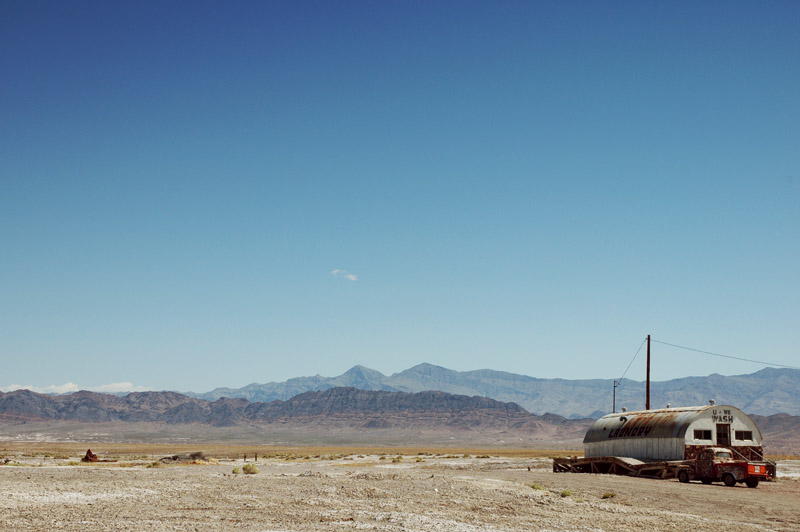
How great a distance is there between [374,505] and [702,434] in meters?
28.1

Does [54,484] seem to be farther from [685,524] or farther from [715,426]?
[715,426]

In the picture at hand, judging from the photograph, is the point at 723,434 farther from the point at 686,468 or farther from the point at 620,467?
the point at 686,468

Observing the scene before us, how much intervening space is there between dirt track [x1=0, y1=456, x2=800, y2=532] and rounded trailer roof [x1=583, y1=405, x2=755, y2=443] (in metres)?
9.96

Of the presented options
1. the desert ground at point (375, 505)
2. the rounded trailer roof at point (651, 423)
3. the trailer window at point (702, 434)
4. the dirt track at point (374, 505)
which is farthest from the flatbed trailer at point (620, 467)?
the desert ground at point (375, 505)

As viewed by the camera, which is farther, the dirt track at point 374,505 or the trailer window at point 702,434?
the trailer window at point 702,434

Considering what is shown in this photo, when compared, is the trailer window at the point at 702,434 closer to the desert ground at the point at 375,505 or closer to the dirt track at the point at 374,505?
the desert ground at the point at 375,505

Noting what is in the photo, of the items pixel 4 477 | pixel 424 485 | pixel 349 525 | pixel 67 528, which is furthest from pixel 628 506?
pixel 4 477

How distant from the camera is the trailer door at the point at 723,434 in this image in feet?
146

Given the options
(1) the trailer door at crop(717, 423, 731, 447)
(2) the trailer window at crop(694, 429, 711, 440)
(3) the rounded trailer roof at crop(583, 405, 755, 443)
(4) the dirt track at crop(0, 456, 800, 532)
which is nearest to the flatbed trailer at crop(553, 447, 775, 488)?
(4) the dirt track at crop(0, 456, 800, 532)

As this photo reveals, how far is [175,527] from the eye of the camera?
17797 mm

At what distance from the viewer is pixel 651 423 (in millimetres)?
46000

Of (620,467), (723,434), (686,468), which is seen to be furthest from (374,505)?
(723,434)

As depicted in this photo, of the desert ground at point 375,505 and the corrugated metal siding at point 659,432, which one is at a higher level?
the corrugated metal siding at point 659,432

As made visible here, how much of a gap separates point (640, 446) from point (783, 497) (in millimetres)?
15998
